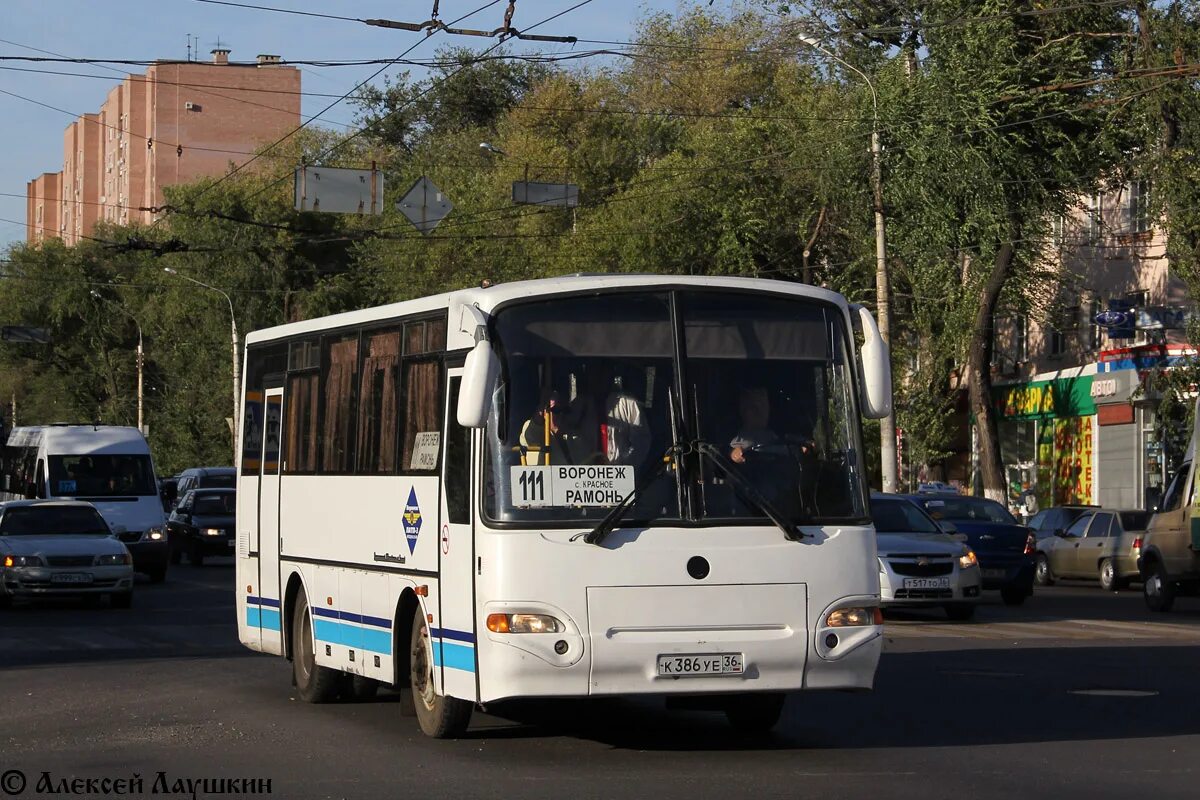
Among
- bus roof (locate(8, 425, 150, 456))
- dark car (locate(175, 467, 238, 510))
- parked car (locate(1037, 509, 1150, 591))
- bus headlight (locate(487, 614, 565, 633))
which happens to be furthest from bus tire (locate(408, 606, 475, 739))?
dark car (locate(175, 467, 238, 510))

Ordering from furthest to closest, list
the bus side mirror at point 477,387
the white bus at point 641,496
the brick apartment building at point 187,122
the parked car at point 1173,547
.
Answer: the brick apartment building at point 187,122 → the parked car at point 1173,547 → the white bus at point 641,496 → the bus side mirror at point 477,387

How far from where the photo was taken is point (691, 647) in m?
10.2

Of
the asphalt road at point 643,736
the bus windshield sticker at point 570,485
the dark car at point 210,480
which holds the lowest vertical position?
the asphalt road at point 643,736

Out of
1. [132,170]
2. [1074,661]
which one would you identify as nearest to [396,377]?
[1074,661]

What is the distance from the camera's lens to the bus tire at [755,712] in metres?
11.5

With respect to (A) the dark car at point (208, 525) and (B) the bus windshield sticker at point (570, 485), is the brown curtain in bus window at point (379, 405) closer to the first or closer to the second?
(B) the bus windshield sticker at point (570, 485)

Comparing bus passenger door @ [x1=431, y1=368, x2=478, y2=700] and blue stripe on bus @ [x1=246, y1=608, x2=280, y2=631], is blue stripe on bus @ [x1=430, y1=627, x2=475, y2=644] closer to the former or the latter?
bus passenger door @ [x1=431, y1=368, x2=478, y2=700]

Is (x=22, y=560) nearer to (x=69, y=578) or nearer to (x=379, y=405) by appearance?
(x=69, y=578)

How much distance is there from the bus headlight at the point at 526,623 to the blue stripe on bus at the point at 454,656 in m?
0.31

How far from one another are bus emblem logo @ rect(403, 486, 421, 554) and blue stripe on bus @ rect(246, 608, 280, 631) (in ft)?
9.84

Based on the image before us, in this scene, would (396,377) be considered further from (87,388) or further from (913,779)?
(87,388)

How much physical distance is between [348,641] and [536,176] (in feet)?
147

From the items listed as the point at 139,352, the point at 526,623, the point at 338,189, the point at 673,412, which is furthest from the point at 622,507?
the point at 139,352

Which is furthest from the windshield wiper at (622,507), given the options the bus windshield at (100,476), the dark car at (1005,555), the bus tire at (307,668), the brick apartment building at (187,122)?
the brick apartment building at (187,122)
